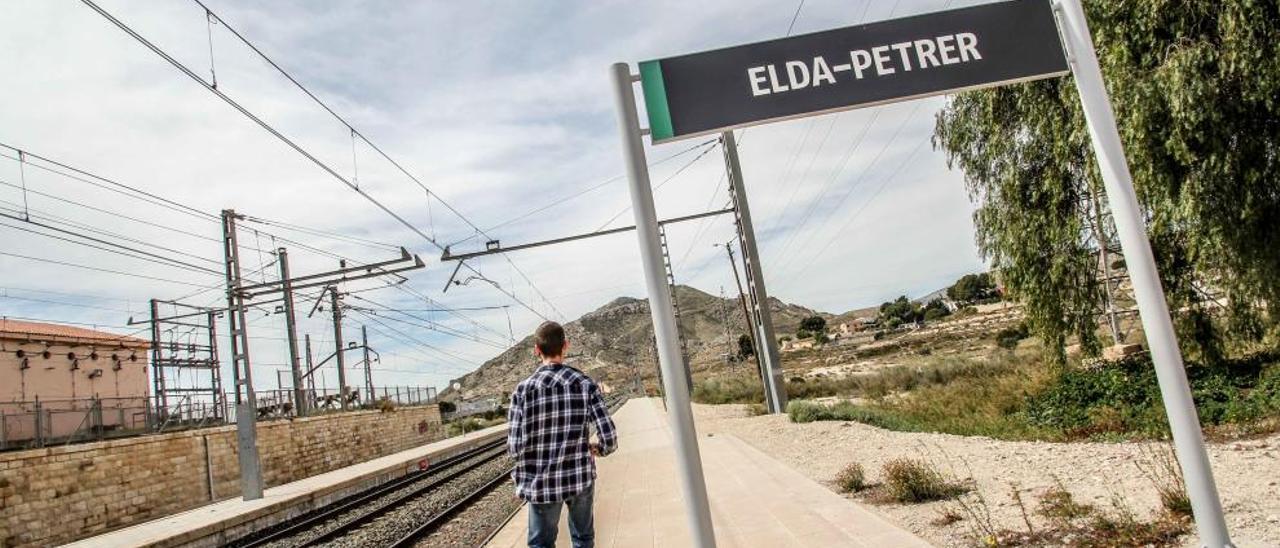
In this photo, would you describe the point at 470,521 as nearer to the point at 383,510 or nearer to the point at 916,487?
the point at 383,510

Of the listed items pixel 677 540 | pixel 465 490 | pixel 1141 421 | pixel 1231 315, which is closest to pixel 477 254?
pixel 465 490

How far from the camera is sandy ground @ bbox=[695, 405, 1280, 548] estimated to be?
5.68 metres

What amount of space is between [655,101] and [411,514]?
12.4m

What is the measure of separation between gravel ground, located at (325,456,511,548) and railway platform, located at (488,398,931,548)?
351 centimetres

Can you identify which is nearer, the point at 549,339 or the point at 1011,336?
the point at 549,339

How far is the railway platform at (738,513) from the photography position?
18.8 feet

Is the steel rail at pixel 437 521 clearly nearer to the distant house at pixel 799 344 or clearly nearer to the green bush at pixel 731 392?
the green bush at pixel 731 392

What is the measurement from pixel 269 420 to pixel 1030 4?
26.4 meters

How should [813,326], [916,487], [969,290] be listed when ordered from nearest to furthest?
[916,487], [969,290], [813,326]

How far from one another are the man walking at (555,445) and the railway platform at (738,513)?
2493mm

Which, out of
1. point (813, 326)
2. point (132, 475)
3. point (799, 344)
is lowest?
point (132, 475)

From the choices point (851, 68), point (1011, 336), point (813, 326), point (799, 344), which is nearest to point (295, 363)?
point (851, 68)

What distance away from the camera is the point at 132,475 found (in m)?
18.2

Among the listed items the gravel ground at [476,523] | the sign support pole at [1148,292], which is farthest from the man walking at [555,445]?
the gravel ground at [476,523]
